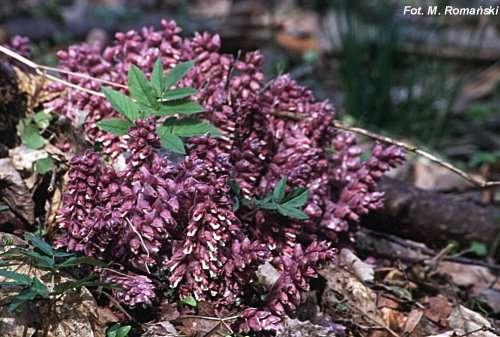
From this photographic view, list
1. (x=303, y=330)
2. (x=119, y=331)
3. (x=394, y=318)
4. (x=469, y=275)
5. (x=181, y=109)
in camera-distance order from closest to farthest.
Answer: (x=119, y=331), (x=303, y=330), (x=181, y=109), (x=394, y=318), (x=469, y=275)

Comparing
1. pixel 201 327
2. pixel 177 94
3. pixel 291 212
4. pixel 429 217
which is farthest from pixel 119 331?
pixel 429 217

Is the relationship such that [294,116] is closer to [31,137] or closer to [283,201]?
[283,201]

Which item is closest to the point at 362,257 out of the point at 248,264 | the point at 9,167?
the point at 248,264

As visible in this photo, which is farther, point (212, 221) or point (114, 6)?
point (114, 6)

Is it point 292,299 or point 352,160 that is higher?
point 352,160

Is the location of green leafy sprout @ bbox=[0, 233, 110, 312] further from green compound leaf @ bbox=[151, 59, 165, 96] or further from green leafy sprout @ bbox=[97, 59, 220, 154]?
green compound leaf @ bbox=[151, 59, 165, 96]

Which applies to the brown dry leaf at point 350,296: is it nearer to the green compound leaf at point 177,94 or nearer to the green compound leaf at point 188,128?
the green compound leaf at point 188,128

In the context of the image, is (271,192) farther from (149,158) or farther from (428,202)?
(428,202)
